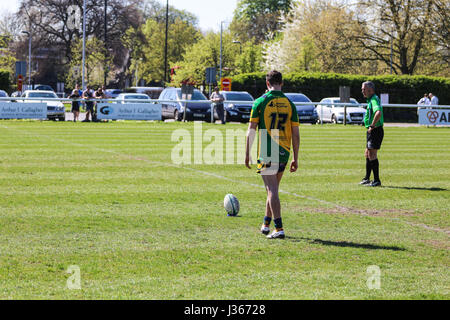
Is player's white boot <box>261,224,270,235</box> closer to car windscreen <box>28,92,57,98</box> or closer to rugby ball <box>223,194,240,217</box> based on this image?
rugby ball <box>223,194,240,217</box>

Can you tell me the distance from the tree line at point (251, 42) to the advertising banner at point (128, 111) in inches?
935

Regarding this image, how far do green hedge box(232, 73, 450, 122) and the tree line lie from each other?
5335 mm

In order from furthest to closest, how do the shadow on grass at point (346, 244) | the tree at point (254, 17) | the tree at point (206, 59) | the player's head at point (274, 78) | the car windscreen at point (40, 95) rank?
the tree at point (254, 17)
the tree at point (206, 59)
the car windscreen at point (40, 95)
the player's head at point (274, 78)
the shadow on grass at point (346, 244)

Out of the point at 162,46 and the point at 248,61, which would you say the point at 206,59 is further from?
the point at 162,46

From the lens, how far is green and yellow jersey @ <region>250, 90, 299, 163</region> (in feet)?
26.1

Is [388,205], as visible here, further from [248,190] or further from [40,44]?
[40,44]

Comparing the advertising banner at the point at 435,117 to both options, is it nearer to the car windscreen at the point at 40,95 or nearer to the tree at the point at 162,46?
the car windscreen at the point at 40,95

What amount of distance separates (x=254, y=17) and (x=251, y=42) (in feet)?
73.7

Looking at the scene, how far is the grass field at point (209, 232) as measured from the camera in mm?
5910

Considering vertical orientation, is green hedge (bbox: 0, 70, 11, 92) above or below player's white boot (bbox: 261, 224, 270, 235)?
above

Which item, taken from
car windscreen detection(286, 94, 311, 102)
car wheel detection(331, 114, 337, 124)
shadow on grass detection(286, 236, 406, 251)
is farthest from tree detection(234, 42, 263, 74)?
shadow on grass detection(286, 236, 406, 251)

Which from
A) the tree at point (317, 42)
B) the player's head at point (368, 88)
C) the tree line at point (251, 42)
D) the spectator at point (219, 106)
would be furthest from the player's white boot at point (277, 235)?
the tree at point (317, 42)

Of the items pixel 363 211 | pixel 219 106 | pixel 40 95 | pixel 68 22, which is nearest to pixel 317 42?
pixel 219 106
